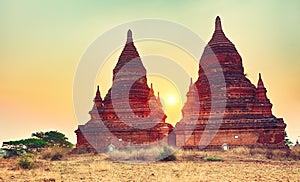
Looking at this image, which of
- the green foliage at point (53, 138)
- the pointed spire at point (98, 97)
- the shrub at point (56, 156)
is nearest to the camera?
the shrub at point (56, 156)

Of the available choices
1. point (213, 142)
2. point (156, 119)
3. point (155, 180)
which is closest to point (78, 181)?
point (155, 180)

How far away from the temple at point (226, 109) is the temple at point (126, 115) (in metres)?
2.23

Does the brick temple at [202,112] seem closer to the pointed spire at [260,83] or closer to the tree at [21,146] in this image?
the pointed spire at [260,83]

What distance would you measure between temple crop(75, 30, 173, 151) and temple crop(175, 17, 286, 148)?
223 centimetres

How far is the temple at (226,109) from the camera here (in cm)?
2630

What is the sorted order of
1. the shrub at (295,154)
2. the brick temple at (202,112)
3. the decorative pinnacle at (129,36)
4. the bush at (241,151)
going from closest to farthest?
the shrub at (295,154) → the bush at (241,151) → the brick temple at (202,112) → the decorative pinnacle at (129,36)

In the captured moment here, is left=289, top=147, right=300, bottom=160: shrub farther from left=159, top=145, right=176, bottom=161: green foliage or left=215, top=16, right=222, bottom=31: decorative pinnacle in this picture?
left=215, top=16, right=222, bottom=31: decorative pinnacle

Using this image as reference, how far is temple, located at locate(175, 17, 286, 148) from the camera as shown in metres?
26.3

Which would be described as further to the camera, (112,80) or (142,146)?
(112,80)

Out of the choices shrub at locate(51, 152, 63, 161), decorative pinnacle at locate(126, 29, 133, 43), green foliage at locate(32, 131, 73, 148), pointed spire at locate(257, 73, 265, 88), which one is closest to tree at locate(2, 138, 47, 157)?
green foliage at locate(32, 131, 73, 148)

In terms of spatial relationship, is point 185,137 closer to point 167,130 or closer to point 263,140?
point 167,130

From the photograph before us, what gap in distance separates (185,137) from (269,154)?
7767 mm

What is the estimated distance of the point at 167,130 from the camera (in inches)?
1206

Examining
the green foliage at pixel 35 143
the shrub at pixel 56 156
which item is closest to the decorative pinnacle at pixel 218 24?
the shrub at pixel 56 156
